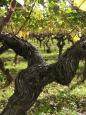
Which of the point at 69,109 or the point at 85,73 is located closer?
the point at 69,109

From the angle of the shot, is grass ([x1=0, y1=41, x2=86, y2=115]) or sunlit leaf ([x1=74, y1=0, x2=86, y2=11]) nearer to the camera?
sunlit leaf ([x1=74, y1=0, x2=86, y2=11])

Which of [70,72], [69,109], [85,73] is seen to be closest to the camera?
[70,72]

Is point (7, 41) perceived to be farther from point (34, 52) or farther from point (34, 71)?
point (34, 71)

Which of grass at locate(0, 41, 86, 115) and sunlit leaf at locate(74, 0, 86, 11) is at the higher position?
sunlit leaf at locate(74, 0, 86, 11)

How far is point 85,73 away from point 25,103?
9263 mm

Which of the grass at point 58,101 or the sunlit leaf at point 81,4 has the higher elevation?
the sunlit leaf at point 81,4

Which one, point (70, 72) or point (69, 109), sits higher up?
point (70, 72)

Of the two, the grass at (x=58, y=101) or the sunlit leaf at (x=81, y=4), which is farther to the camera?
the grass at (x=58, y=101)

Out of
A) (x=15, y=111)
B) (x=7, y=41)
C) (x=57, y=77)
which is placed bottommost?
(x=15, y=111)

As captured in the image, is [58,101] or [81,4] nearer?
[81,4]

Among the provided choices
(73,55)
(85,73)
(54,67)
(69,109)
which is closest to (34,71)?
(54,67)

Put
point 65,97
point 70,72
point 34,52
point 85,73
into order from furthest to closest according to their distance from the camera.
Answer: point 85,73 < point 65,97 < point 34,52 < point 70,72

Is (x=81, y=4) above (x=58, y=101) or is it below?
above

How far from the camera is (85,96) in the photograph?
40.5ft
